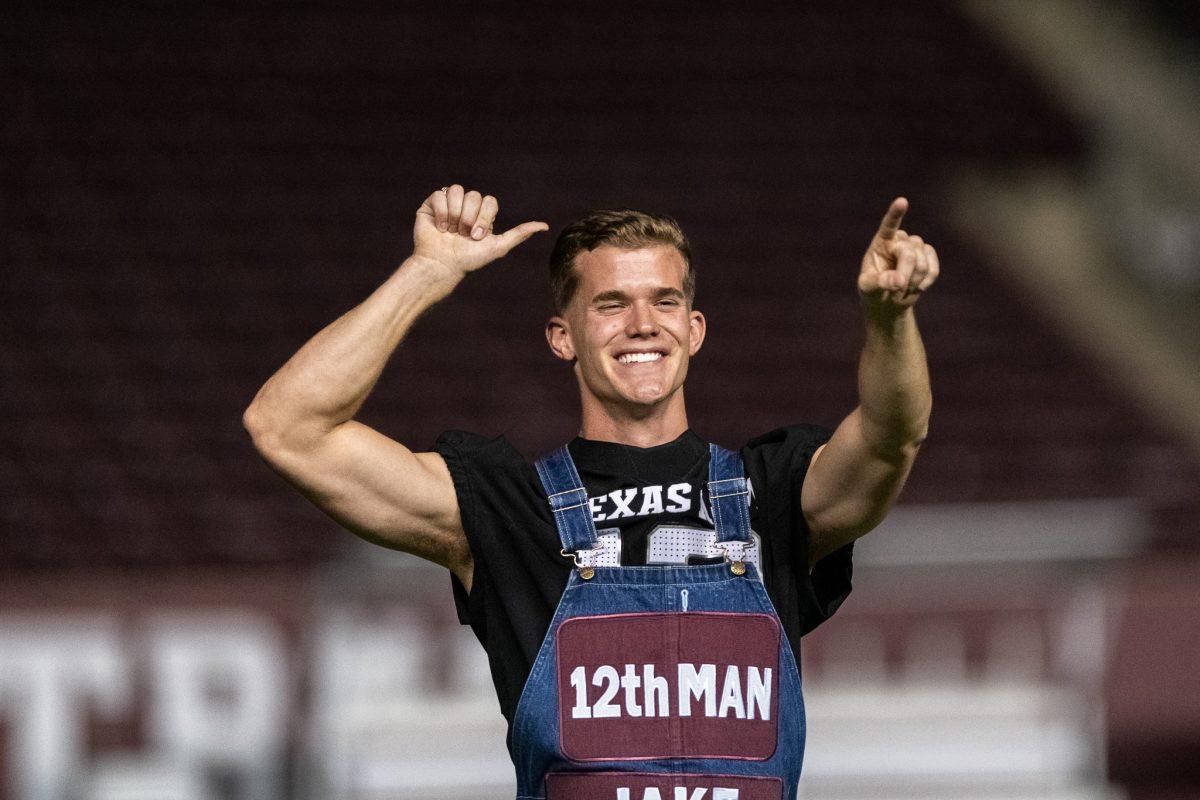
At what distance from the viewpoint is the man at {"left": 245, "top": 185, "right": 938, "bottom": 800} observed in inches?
97.3

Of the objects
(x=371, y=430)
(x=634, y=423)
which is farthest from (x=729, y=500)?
(x=371, y=430)

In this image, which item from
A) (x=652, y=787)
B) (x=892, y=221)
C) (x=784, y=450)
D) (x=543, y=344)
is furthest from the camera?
(x=543, y=344)

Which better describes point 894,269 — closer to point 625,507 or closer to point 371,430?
point 625,507

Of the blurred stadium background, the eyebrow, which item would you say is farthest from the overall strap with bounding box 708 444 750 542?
the blurred stadium background

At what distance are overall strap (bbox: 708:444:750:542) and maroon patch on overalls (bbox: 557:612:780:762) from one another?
4.8 inches

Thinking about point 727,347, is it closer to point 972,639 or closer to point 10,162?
point 972,639

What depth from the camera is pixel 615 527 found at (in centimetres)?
258

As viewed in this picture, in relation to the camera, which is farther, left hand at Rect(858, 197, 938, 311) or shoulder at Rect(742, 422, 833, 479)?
shoulder at Rect(742, 422, 833, 479)

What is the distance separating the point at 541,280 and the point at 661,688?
5449 millimetres

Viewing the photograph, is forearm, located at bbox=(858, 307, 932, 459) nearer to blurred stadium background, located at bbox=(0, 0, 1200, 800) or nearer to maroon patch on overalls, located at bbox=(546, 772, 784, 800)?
maroon patch on overalls, located at bbox=(546, 772, 784, 800)

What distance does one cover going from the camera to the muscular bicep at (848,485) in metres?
2.49

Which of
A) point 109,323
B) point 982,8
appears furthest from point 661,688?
point 982,8

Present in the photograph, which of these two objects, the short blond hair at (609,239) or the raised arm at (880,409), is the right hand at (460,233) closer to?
the short blond hair at (609,239)

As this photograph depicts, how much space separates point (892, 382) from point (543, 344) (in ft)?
16.8
